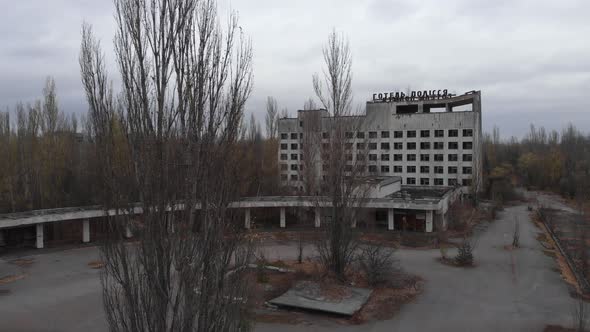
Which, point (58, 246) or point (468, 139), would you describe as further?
point (468, 139)

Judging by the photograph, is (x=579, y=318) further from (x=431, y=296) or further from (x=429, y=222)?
(x=429, y=222)

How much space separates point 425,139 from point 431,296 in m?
32.6

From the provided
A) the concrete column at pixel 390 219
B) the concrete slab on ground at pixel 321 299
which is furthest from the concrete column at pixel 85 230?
the concrete column at pixel 390 219

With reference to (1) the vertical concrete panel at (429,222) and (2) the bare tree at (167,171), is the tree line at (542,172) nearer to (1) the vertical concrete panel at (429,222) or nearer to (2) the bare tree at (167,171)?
(1) the vertical concrete panel at (429,222)

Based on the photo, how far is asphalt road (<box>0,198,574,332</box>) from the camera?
1234cm

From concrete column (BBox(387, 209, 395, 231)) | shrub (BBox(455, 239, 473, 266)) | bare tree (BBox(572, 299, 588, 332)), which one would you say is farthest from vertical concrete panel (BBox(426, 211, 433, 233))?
bare tree (BBox(572, 299, 588, 332))

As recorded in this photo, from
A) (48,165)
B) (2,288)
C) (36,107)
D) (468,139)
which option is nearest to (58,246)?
(2,288)

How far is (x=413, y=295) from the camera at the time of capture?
49.6 ft

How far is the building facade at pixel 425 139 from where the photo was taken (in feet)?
144

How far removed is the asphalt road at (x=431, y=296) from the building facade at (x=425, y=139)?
22.5m

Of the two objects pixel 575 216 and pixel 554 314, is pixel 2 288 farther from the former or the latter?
pixel 575 216

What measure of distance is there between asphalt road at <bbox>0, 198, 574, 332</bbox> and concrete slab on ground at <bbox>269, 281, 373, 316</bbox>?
894mm

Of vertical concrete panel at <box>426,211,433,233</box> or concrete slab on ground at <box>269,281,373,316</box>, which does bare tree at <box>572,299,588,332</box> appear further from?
vertical concrete panel at <box>426,211,433,233</box>

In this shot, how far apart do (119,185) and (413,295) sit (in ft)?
42.6
